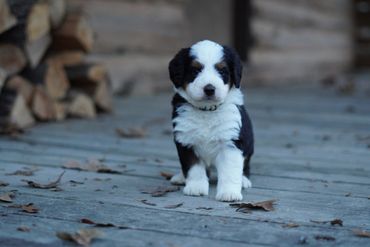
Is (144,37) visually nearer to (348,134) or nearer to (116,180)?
(348,134)

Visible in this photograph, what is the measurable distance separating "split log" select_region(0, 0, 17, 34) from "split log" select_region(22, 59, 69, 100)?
2.70 ft

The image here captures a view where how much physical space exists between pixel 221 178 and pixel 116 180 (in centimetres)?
78

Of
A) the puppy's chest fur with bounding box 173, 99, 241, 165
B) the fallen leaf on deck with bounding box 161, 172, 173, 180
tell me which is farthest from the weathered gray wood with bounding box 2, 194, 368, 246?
the fallen leaf on deck with bounding box 161, 172, 173, 180

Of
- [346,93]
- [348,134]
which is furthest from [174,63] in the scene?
[346,93]

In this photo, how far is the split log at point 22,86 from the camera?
5.94 meters

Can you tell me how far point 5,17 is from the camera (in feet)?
18.1

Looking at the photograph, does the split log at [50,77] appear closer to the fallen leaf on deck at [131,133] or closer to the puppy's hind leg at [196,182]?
the fallen leaf on deck at [131,133]

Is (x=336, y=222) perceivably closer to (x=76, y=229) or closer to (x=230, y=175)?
(x=230, y=175)

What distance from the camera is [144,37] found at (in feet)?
31.1

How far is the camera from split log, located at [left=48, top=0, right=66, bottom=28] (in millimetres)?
6324

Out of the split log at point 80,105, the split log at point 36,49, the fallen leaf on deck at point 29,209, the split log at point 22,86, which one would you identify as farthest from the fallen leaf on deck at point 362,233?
the split log at point 80,105

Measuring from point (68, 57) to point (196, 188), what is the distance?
3.56 metres

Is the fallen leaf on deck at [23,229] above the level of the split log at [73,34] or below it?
below

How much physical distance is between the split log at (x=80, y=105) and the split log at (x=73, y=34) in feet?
1.58
